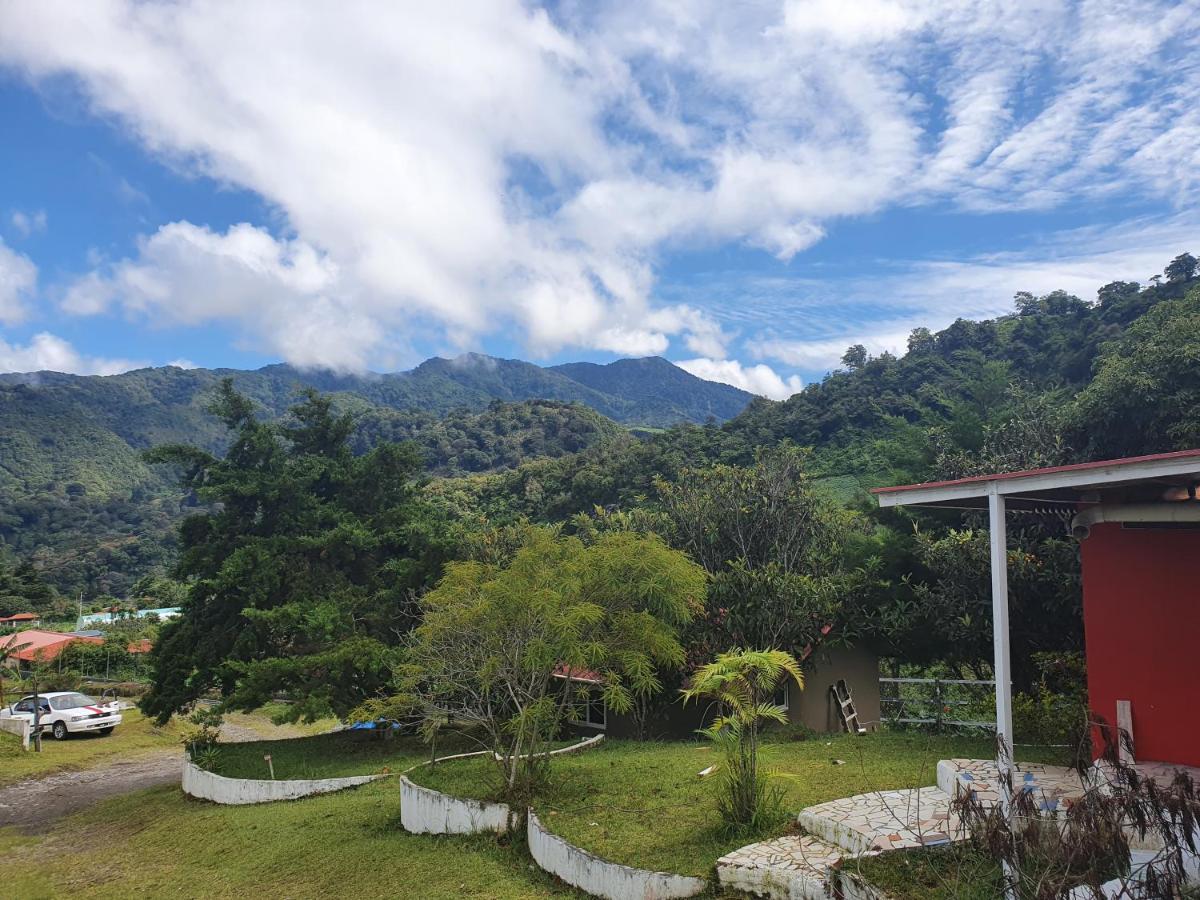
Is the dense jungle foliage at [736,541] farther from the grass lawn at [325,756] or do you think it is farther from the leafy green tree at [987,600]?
the grass lawn at [325,756]

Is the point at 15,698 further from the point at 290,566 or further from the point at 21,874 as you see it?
the point at 21,874

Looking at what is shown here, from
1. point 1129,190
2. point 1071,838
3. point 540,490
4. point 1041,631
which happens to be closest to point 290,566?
point 1041,631

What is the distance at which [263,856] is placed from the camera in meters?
10.6

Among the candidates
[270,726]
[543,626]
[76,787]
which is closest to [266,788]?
[76,787]

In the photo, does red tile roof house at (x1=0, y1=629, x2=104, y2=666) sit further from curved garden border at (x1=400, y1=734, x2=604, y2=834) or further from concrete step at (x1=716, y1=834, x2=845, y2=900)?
concrete step at (x1=716, y1=834, x2=845, y2=900)

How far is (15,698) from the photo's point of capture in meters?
26.1

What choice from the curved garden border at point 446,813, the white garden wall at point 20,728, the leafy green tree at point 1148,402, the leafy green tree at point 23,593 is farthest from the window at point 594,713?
the leafy green tree at point 23,593

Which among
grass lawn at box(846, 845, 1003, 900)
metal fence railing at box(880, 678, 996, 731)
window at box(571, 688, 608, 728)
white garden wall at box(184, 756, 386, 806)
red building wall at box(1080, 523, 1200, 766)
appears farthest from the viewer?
window at box(571, 688, 608, 728)

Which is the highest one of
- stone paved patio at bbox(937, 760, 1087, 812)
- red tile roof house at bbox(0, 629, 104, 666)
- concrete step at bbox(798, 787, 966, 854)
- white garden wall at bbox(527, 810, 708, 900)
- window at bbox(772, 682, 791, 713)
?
stone paved patio at bbox(937, 760, 1087, 812)

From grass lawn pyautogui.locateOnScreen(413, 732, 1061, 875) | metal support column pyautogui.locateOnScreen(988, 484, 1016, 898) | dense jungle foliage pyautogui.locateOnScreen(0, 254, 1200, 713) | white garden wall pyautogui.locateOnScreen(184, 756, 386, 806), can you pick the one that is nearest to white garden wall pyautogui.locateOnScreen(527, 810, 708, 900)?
grass lawn pyautogui.locateOnScreen(413, 732, 1061, 875)

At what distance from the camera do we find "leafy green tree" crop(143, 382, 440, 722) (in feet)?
51.9

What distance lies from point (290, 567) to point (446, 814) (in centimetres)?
904

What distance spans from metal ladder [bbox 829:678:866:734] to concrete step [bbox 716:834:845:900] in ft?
26.2

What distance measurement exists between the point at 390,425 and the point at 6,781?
76319 millimetres
